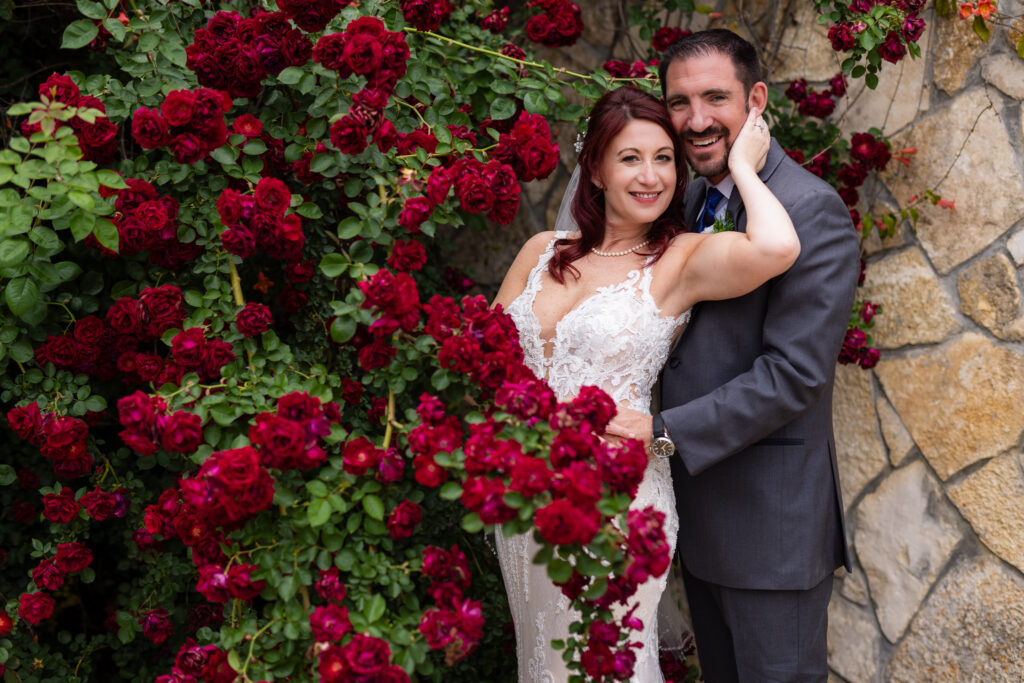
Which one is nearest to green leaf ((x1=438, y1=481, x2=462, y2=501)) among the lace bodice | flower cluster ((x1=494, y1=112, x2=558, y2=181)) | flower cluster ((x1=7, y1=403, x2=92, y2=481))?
the lace bodice

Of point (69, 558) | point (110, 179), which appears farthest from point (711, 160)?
point (69, 558)

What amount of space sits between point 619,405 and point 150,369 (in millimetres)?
1178

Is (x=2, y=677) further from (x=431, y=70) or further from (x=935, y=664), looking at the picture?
(x=935, y=664)

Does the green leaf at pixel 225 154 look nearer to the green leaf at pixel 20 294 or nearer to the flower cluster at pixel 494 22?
the green leaf at pixel 20 294

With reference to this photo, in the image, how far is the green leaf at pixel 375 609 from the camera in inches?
59.9

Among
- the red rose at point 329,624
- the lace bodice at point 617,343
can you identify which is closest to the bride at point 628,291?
the lace bodice at point 617,343

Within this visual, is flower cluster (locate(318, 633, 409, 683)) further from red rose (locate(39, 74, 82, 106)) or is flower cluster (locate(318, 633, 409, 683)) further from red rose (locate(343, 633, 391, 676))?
red rose (locate(39, 74, 82, 106))

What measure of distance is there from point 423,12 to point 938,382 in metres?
2.02

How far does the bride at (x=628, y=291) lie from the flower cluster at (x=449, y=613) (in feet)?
1.93

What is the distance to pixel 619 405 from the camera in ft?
6.97

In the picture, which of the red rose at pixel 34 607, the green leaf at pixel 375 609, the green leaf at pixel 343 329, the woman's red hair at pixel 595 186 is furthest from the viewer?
the woman's red hair at pixel 595 186

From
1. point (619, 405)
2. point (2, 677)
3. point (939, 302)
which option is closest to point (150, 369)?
point (2, 677)

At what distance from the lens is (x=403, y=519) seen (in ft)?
5.30

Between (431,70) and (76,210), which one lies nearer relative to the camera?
(76,210)
